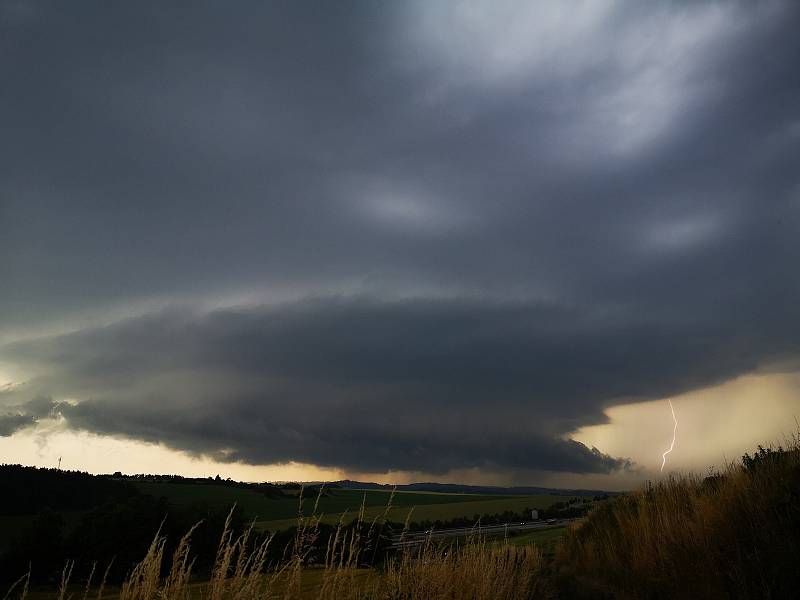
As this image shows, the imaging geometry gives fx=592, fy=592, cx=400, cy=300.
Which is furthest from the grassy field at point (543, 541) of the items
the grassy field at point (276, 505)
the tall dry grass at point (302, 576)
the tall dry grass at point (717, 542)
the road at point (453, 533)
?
the grassy field at point (276, 505)

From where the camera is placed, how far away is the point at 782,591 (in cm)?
888

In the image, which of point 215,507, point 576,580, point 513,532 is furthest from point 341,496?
point 576,580

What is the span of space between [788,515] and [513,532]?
186 feet

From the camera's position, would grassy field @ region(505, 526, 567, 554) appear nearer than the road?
No

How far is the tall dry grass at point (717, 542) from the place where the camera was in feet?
31.9

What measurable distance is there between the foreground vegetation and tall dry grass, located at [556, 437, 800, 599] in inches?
1.1

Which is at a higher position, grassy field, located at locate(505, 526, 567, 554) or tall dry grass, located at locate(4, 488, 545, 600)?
tall dry grass, located at locate(4, 488, 545, 600)

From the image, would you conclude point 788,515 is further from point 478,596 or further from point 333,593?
point 333,593

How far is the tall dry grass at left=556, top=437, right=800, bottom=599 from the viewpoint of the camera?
973cm

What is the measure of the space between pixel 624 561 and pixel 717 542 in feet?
19.9

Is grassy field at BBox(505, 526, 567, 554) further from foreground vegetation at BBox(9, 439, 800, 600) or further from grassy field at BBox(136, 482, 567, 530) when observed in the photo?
grassy field at BBox(136, 482, 567, 530)

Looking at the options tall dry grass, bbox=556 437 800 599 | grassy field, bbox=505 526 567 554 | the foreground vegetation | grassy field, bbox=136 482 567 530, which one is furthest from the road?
grassy field, bbox=136 482 567 530

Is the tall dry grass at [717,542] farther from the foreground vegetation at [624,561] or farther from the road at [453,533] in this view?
the road at [453,533]

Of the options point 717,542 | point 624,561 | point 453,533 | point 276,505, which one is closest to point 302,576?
point 717,542
